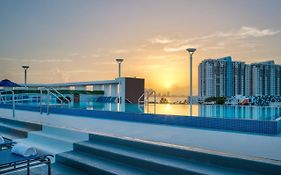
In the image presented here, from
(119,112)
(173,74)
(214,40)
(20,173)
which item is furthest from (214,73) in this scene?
(20,173)

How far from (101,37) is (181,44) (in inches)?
158

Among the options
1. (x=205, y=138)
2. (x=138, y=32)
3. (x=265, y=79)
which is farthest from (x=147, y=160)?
(x=265, y=79)

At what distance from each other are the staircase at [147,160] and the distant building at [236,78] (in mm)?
21251

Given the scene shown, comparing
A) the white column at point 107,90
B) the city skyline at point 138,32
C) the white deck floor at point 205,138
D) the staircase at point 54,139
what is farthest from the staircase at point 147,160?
the white column at point 107,90

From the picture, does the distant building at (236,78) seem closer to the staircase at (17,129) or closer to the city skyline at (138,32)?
the city skyline at (138,32)

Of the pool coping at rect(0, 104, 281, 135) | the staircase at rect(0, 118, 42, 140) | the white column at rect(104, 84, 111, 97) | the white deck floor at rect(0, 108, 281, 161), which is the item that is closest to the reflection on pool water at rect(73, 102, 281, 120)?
the pool coping at rect(0, 104, 281, 135)

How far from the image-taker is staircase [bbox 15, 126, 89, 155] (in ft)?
14.6

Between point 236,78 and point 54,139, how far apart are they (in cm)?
2374

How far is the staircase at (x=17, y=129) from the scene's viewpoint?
19.1 ft

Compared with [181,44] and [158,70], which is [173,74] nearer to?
[158,70]

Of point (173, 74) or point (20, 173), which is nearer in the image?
point (20, 173)

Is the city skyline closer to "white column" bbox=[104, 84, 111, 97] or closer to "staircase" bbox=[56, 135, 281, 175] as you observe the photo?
"white column" bbox=[104, 84, 111, 97]

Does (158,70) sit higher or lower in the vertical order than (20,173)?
higher

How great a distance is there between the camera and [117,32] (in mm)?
11992
